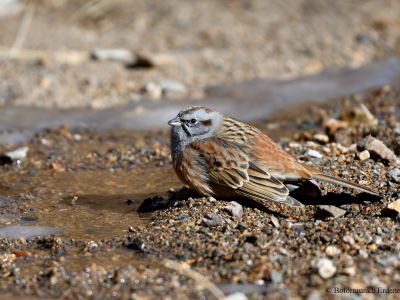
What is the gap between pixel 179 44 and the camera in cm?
1112

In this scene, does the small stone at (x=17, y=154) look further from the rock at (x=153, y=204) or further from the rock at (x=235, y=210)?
the rock at (x=235, y=210)

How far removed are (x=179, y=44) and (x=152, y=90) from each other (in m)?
1.72

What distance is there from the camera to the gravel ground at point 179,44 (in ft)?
31.9

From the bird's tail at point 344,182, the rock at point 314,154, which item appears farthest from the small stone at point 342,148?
the bird's tail at point 344,182

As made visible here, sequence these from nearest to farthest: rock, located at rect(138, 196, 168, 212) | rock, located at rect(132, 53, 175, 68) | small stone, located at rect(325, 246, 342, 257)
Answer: small stone, located at rect(325, 246, 342, 257), rock, located at rect(138, 196, 168, 212), rock, located at rect(132, 53, 175, 68)

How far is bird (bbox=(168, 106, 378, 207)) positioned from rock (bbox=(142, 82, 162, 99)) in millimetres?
3233

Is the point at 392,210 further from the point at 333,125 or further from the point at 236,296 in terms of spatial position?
the point at 333,125

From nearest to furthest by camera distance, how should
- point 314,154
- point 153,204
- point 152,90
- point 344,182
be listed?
point 344,182, point 153,204, point 314,154, point 152,90

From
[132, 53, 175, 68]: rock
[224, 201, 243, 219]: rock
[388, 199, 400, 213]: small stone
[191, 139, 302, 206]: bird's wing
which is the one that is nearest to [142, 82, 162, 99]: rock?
[132, 53, 175, 68]: rock

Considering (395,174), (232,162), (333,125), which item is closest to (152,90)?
(333,125)

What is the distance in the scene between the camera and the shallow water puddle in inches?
227

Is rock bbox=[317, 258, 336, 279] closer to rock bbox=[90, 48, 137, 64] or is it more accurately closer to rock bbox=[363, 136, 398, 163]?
rock bbox=[363, 136, 398, 163]

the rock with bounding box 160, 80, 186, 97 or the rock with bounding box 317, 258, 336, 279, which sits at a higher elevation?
the rock with bounding box 160, 80, 186, 97

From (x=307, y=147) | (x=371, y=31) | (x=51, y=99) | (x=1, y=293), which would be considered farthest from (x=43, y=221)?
(x=371, y=31)
